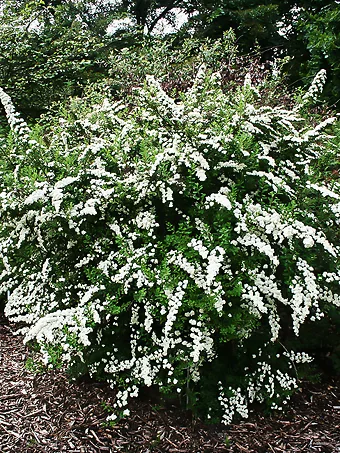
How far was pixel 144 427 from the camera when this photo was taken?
263 cm

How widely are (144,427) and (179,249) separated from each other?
1.03 meters

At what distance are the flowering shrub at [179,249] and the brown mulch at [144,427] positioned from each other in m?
0.11

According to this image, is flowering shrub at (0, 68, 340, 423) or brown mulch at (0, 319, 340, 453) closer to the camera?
flowering shrub at (0, 68, 340, 423)

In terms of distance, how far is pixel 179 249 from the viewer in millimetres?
2447

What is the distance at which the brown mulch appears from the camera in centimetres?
251

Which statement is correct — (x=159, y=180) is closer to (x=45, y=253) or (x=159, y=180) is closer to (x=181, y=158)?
(x=181, y=158)

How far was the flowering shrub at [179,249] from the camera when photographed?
7.88 feet

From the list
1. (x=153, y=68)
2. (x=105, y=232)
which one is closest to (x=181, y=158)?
(x=105, y=232)

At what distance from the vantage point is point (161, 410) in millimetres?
2740

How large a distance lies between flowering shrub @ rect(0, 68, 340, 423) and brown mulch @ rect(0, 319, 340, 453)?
0.11 metres

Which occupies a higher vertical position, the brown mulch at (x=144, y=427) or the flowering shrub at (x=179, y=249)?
the flowering shrub at (x=179, y=249)

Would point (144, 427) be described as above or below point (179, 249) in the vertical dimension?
below

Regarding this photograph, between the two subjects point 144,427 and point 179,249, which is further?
point 144,427

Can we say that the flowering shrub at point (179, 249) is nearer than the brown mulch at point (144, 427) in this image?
Yes
